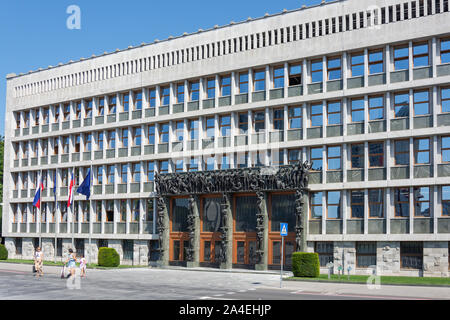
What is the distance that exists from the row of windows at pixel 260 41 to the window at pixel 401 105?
2610 millimetres

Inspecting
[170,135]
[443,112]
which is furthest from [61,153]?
[443,112]

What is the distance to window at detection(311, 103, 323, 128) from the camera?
4243cm

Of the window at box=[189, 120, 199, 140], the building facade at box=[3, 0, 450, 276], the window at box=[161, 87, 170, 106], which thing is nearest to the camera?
the building facade at box=[3, 0, 450, 276]

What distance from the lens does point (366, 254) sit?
39.8m

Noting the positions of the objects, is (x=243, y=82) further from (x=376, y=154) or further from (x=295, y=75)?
(x=376, y=154)

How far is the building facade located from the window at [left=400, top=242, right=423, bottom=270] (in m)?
0.08

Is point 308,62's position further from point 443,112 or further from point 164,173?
point 164,173

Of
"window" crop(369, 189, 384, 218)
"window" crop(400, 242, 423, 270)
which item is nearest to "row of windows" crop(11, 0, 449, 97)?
"window" crop(369, 189, 384, 218)

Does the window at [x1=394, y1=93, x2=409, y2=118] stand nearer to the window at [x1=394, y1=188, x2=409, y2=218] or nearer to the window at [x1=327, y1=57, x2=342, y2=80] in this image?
the window at [x1=327, y1=57, x2=342, y2=80]

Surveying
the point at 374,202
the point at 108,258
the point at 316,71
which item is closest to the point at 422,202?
the point at 374,202

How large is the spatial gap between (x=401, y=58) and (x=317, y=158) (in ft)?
29.4

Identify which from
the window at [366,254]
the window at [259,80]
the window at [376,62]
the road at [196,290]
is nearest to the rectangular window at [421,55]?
the window at [376,62]

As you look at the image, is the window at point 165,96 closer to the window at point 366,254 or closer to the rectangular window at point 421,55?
the window at point 366,254
